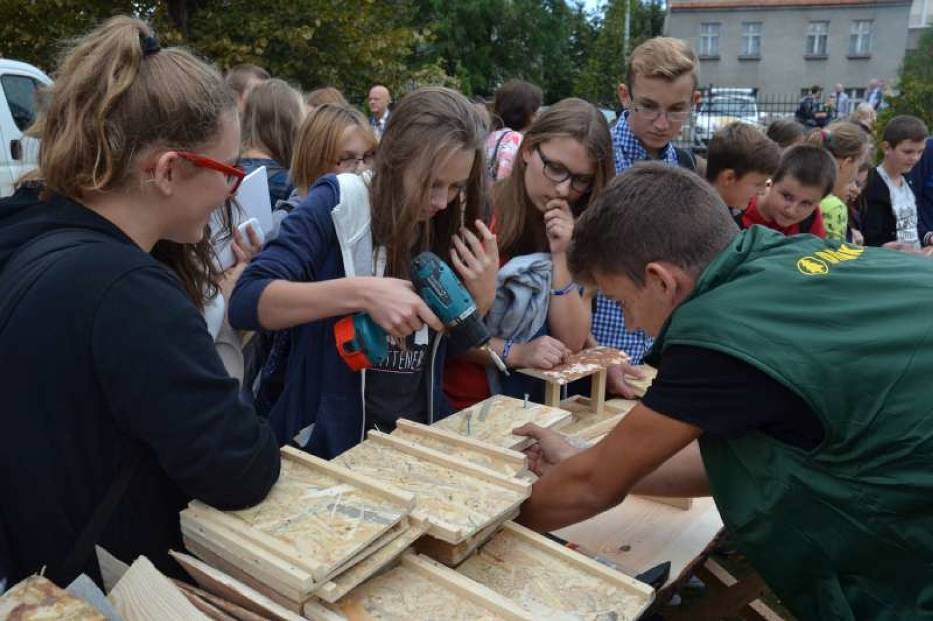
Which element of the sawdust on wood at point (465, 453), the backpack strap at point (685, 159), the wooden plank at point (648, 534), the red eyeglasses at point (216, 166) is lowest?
the wooden plank at point (648, 534)

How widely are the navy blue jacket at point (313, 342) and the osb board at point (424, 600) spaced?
901 mm

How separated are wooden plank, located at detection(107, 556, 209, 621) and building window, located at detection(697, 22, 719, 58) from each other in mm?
46841

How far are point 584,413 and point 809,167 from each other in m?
2.48

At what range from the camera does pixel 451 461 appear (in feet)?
6.09

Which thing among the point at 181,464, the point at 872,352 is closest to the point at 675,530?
the point at 872,352

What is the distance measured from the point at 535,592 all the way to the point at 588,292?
1588mm

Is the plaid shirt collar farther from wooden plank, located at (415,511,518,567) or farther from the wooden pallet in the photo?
wooden plank, located at (415,511,518,567)

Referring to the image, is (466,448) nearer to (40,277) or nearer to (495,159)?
(40,277)

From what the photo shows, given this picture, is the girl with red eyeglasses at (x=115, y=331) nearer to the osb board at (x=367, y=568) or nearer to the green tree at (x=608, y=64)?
the osb board at (x=367, y=568)

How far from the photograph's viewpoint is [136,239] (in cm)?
155

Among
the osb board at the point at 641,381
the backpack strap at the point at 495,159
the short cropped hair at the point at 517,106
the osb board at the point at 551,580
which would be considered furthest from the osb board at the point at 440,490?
the short cropped hair at the point at 517,106

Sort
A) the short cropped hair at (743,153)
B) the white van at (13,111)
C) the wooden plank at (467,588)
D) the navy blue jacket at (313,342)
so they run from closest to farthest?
the wooden plank at (467,588), the navy blue jacket at (313,342), the short cropped hair at (743,153), the white van at (13,111)

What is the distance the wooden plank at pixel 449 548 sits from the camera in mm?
1623

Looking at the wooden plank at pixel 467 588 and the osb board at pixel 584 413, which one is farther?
the osb board at pixel 584 413
